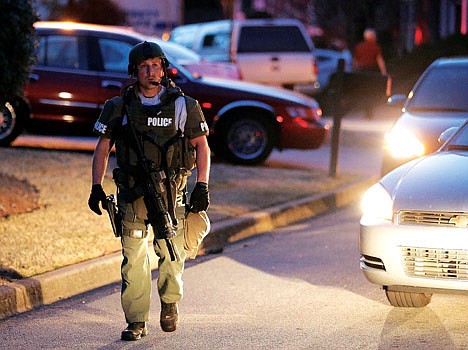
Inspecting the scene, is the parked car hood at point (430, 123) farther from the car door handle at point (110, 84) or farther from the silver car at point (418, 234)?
the car door handle at point (110, 84)

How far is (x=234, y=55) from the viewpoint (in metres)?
25.7

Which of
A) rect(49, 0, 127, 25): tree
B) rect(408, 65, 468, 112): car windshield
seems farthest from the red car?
rect(49, 0, 127, 25): tree

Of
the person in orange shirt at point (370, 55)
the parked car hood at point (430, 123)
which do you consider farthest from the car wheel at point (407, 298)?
the person in orange shirt at point (370, 55)

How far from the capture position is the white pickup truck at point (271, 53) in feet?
84.7

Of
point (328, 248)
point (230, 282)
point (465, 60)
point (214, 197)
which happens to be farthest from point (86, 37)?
point (230, 282)

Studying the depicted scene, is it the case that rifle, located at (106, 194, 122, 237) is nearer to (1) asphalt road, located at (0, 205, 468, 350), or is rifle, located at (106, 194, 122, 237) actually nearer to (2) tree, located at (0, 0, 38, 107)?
(1) asphalt road, located at (0, 205, 468, 350)

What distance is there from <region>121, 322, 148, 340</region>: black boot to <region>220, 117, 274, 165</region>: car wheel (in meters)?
8.84

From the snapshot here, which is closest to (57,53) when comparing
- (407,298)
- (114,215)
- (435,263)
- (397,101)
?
(397,101)

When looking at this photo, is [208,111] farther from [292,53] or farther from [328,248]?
[292,53]

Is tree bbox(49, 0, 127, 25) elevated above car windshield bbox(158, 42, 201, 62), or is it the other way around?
car windshield bbox(158, 42, 201, 62)

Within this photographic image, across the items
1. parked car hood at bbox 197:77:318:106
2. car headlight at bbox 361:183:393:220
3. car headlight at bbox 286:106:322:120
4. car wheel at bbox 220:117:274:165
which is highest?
car headlight at bbox 361:183:393:220

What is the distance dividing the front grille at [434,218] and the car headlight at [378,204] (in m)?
0.11

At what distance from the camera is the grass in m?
9.38

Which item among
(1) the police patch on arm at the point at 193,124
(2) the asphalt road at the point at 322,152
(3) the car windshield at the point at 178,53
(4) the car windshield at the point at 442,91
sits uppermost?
(1) the police patch on arm at the point at 193,124
